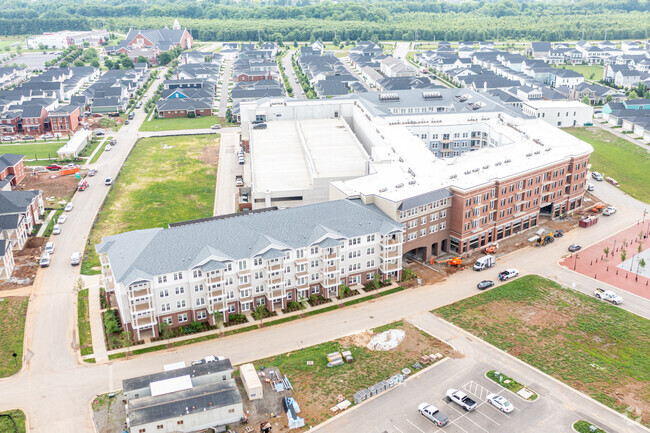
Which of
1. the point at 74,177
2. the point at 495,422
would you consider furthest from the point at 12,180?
the point at 495,422

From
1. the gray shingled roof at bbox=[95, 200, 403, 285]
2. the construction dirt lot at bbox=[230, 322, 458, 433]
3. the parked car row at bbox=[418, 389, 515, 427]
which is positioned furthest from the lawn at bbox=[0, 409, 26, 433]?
the parked car row at bbox=[418, 389, 515, 427]

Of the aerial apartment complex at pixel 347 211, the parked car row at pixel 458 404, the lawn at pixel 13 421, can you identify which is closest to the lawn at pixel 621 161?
the aerial apartment complex at pixel 347 211

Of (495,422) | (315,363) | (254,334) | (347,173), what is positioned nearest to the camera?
(495,422)

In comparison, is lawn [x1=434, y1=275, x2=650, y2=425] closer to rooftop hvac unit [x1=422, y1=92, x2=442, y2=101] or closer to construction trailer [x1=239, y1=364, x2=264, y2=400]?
construction trailer [x1=239, y1=364, x2=264, y2=400]

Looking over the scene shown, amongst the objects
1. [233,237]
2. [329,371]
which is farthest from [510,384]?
[233,237]

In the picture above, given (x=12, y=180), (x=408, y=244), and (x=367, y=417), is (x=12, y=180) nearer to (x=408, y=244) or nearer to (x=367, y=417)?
(x=408, y=244)

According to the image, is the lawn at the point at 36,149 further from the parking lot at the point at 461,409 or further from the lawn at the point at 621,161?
the lawn at the point at 621,161
